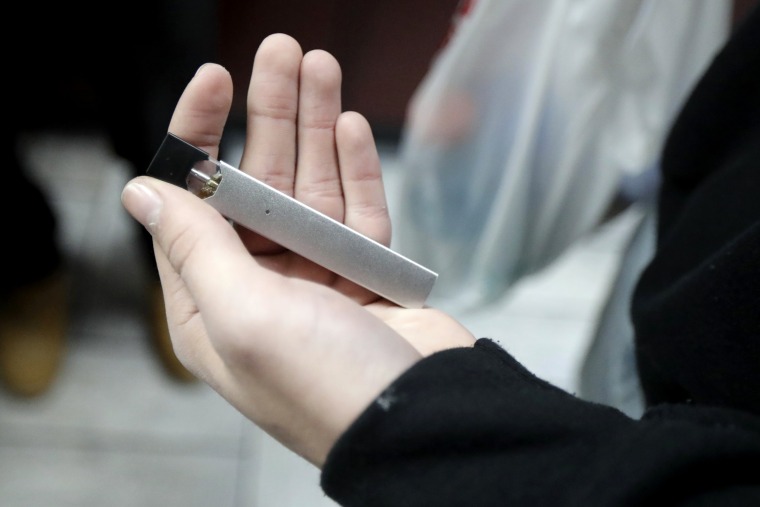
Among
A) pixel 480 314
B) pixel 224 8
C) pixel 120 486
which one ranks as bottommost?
pixel 120 486

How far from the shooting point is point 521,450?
29 cm

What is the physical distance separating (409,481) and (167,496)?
1.80ft

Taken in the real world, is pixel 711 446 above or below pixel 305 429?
above

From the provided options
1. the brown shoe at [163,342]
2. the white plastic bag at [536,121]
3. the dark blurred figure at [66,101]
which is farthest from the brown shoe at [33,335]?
the white plastic bag at [536,121]

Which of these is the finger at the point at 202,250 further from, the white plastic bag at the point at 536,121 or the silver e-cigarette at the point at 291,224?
the white plastic bag at the point at 536,121

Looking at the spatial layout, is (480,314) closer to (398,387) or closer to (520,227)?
(520,227)

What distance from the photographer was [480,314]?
0.94 meters

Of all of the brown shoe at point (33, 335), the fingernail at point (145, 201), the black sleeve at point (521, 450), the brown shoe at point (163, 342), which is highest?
the black sleeve at point (521, 450)

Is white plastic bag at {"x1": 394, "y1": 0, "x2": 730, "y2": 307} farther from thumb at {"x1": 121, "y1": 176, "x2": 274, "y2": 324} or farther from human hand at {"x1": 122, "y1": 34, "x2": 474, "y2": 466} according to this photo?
thumb at {"x1": 121, "y1": 176, "x2": 274, "y2": 324}

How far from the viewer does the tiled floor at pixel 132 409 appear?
0.75 meters

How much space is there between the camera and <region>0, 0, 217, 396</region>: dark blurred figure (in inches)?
25.5

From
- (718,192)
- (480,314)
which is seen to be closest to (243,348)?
(718,192)

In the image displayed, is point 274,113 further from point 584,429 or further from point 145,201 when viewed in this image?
point 584,429

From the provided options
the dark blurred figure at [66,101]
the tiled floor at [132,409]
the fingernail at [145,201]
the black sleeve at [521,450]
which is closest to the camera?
the black sleeve at [521,450]
